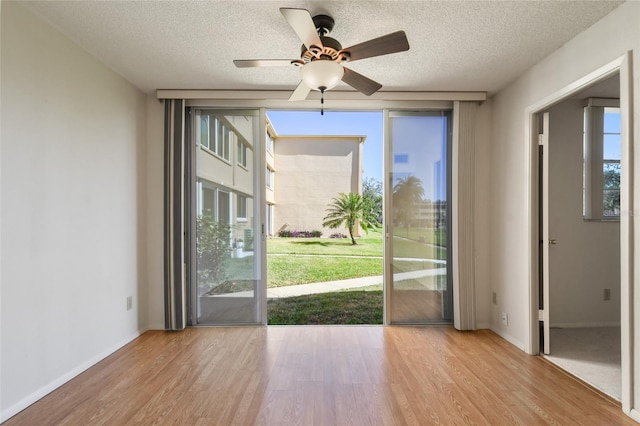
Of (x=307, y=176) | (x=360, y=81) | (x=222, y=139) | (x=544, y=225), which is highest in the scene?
(x=307, y=176)

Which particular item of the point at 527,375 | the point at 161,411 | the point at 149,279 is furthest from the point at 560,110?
the point at 149,279

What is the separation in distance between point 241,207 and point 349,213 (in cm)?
634

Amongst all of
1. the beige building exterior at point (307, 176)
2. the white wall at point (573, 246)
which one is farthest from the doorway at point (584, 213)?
the beige building exterior at point (307, 176)

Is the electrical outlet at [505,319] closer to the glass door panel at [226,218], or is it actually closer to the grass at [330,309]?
the grass at [330,309]

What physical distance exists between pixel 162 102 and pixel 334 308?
3564 mm

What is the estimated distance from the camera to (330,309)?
505 cm

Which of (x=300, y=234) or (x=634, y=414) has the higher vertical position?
(x=300, y=234)

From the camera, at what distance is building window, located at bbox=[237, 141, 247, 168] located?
3570 millimetres

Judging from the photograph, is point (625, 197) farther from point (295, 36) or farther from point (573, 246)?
point (295, 36)

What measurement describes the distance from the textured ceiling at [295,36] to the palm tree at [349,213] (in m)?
6.57

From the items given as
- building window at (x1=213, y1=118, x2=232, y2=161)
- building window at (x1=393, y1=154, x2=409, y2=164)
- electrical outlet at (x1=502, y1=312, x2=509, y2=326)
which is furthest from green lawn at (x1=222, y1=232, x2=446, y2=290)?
electrical outlet at (x1=502, y1=312, x2=509, y2=326)

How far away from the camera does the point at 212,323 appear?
140 inches

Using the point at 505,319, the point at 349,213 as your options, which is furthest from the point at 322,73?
the point at 349,213

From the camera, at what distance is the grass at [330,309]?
4.58 m
